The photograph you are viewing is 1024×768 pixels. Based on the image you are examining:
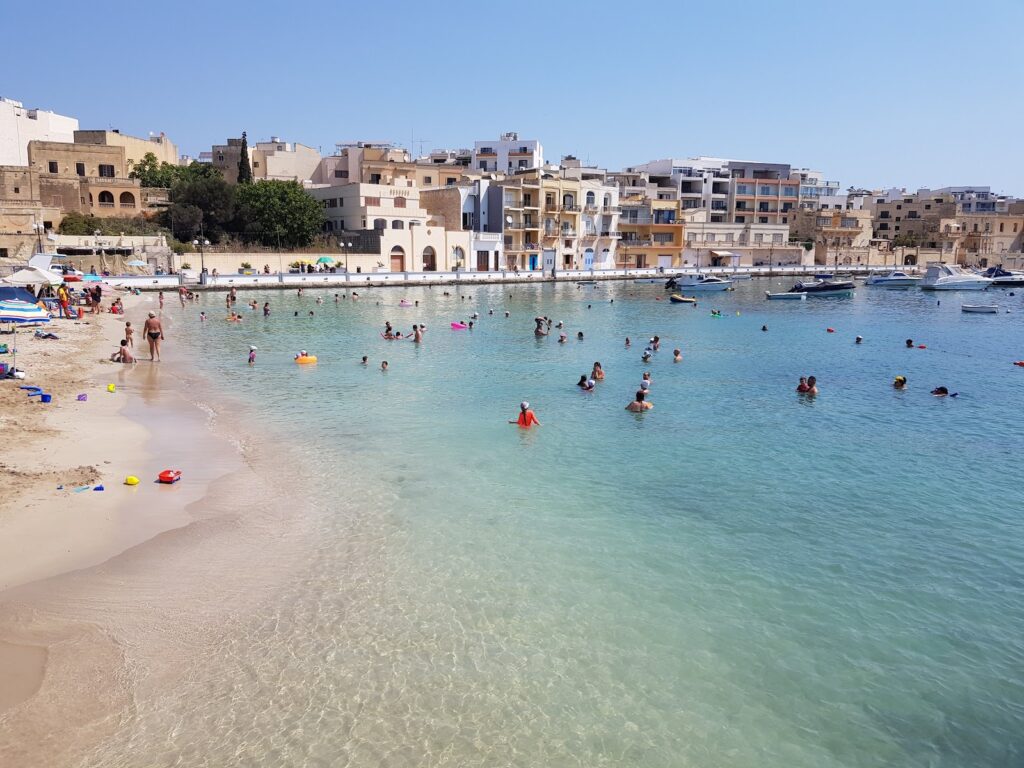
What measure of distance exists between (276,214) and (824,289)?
4643cm

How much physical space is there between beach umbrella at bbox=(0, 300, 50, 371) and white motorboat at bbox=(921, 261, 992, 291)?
73003mm

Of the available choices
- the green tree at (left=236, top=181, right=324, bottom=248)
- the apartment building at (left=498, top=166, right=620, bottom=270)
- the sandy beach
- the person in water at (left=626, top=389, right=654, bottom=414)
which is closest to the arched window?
the apartment building at (left=498, top=166, right=620, bottom=270)

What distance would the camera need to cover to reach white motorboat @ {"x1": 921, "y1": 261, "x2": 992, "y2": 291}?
71688 millimetres

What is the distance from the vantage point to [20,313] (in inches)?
1033

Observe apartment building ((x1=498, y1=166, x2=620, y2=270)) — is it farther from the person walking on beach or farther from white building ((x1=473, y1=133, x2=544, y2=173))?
the person walking on beach

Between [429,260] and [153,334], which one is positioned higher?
[429,260]

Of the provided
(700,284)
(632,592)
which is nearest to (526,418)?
(632,592)

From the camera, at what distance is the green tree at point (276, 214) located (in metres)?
62.1

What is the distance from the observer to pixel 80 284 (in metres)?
47.2

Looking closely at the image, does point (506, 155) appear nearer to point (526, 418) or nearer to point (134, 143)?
point (134, 143)

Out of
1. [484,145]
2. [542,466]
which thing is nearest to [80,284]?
[542,466]

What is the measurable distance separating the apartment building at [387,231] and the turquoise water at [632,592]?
45.4 metres

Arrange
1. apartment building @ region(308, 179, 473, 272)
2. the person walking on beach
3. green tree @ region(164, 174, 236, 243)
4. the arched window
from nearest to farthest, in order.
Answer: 1. the person walking on beach
2. green tree @ region(164, 174, 236, 243)
3. apartment building @ region(308, 179, 473, 272)
4. the arched window

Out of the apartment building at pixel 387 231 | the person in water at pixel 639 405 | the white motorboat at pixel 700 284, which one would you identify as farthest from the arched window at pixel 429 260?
the person in water at pixel 639 405
